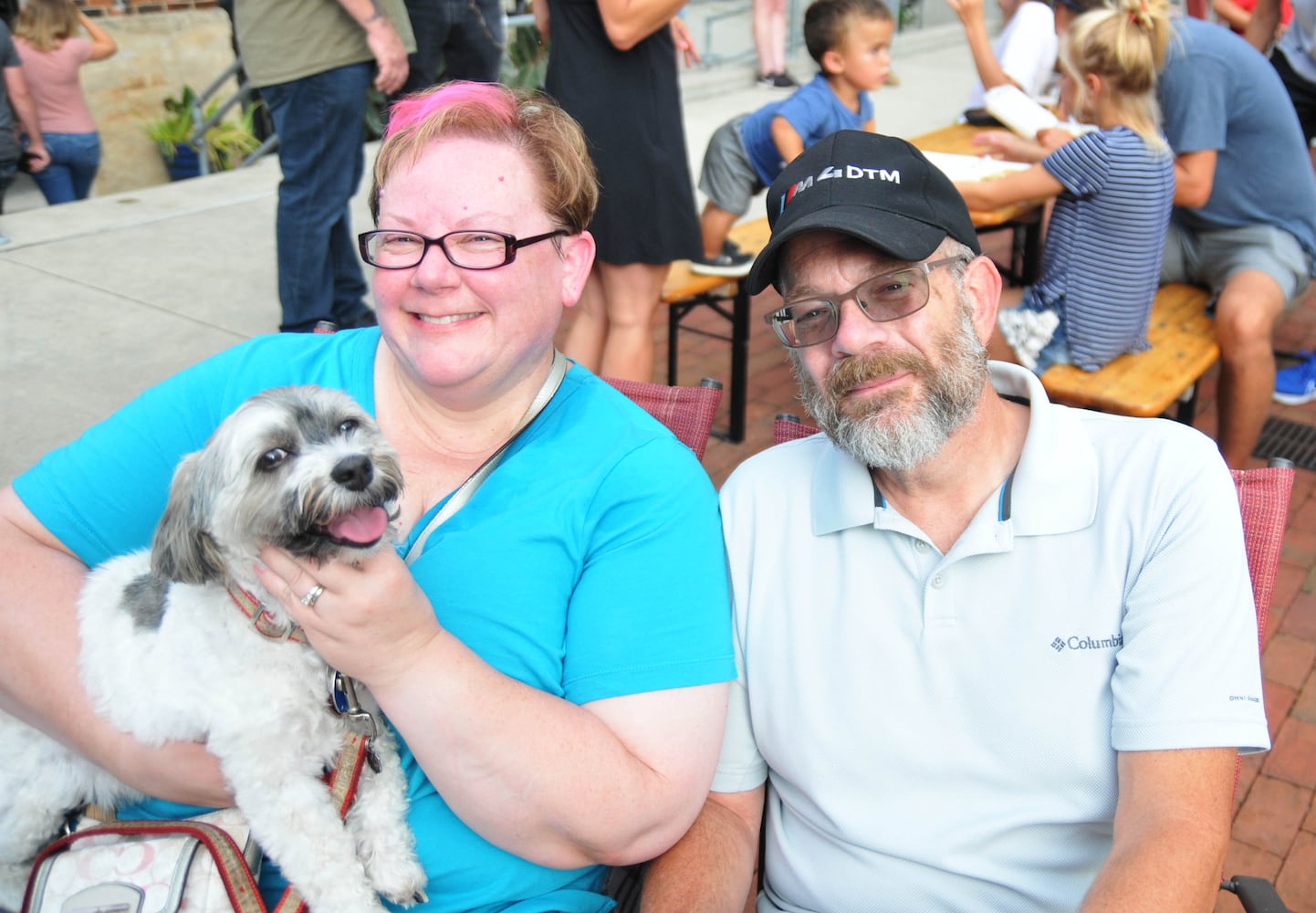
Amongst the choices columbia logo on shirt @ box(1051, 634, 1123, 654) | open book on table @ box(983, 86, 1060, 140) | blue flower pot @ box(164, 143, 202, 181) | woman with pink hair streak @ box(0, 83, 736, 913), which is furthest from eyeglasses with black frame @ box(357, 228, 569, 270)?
blue flower pot @ box(164, 143, 202, 181)

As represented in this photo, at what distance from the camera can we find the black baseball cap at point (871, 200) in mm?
1902

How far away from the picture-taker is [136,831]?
181 centimetres

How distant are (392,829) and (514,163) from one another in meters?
1.25

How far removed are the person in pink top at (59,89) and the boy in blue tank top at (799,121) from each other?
5462mm

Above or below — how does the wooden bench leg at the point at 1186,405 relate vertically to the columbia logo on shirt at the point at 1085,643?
below

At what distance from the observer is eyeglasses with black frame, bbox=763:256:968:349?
1962mm

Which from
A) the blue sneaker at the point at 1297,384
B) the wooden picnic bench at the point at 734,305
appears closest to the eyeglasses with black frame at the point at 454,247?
the wooden picnic bench at the point at 734,305

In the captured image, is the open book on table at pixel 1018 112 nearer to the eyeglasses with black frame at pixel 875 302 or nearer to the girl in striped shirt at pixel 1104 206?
the girl in striped shirt at pixel 1104 206

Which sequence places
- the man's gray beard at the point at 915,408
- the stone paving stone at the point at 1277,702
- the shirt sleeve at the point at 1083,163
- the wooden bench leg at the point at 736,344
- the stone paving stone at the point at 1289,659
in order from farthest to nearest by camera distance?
1. the wooden bench leg at the point at 736,344
2. the shirt sleeve at the point at 1083,163
3. the stone paving stone at the point at 1289,659
4. the stone paving stone at the point at 1277,702
5. the man's gray beard at the point at 915,408

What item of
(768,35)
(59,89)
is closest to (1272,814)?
(59,89)

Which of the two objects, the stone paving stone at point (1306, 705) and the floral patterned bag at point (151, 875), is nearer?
the floral patterned bag at point (151, 875)

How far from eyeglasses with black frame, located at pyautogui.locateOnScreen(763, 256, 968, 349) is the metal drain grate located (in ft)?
13.1

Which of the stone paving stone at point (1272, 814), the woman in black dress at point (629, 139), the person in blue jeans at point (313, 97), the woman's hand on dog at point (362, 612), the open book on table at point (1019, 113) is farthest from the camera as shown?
the open book on table at point (1019, 113)

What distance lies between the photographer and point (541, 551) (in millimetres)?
1905
